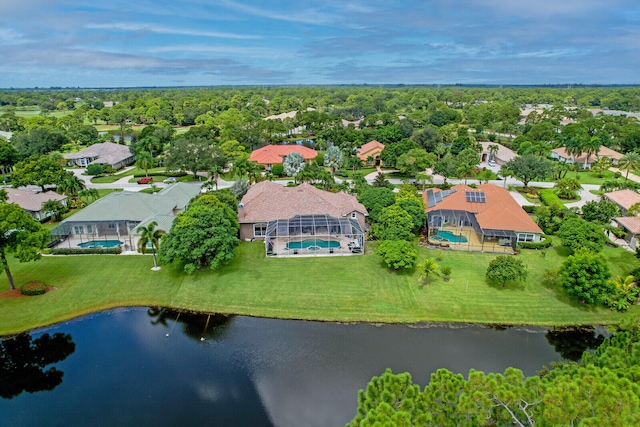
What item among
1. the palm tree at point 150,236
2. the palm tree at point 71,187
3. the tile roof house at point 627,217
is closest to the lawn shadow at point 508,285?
the tile roof house at point 627,217

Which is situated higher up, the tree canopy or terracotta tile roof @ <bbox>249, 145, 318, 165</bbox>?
terracotta tile roof @ <bbox>249, 145, 318, 165</bbox>

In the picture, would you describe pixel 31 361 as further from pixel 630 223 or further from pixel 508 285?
pixel 630 223

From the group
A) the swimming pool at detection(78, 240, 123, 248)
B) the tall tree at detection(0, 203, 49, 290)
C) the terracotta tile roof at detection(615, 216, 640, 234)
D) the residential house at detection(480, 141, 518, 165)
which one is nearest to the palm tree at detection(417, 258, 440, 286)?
the terracotta tile roof at detection(615, 216, 640, 234)

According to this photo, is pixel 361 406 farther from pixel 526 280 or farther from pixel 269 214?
pixel 269 214

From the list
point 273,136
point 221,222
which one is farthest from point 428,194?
point 273,136

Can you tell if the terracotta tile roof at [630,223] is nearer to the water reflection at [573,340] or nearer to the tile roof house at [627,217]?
the tile roof house at [627,217]

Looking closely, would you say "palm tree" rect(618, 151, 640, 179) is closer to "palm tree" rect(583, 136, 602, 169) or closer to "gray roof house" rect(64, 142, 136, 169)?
"palm tree" rect(583, 136, 602, 169)

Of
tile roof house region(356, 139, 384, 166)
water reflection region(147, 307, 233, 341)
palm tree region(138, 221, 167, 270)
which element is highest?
tile roof house region(356, 139, 384, 166)
